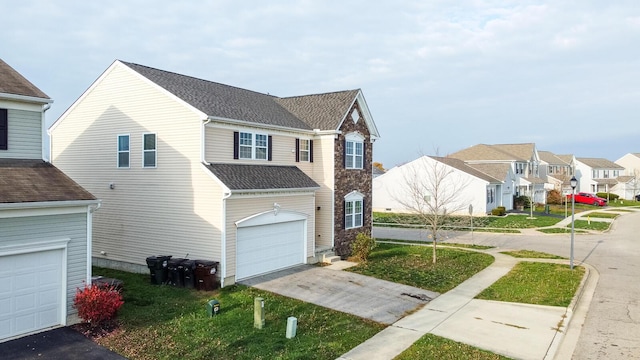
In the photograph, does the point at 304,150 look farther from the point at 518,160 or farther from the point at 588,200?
the point at 588,200

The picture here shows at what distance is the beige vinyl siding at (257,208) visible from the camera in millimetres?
16234

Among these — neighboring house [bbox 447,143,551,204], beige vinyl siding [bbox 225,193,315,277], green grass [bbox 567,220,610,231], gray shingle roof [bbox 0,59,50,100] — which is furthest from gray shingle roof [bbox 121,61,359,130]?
neighboring house [bbox 447,143,551,204]

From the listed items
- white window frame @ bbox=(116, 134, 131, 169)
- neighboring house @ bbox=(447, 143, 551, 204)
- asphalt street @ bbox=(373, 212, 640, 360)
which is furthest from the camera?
neighboring house @ bbox=(447, 143, 551, 204)

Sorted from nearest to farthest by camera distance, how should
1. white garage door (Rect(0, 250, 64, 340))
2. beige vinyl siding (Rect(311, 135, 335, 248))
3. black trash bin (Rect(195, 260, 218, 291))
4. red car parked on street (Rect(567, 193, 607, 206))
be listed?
white garage door (Rect(0, 250, 64, 340)), black trash bin (Rect(195, 260, 218, 291)), beige vinyl siding (Rect(311, 135, 335, 248)), red car parked on street (Rect(567, 193, 607, 206))

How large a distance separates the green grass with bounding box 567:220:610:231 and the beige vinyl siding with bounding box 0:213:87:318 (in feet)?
123

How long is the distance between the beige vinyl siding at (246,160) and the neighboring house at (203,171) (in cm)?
5

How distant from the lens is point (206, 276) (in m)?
15.4

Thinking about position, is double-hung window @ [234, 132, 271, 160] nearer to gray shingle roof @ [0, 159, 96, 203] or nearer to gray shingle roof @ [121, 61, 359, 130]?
gray shingle roof @ [121, 61, 359, 130]

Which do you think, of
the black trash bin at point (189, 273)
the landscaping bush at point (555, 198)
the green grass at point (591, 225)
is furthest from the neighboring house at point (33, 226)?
the landscaping bush at point (555, 198)

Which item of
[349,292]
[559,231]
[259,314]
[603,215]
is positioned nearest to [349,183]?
[349,292]

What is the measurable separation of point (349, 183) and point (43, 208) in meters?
15.2

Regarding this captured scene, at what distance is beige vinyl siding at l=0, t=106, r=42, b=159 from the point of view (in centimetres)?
1261

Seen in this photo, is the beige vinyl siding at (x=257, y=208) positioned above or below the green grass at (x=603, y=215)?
above

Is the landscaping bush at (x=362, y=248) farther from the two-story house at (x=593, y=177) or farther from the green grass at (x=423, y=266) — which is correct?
the two-story house at (x=593, y=177)
